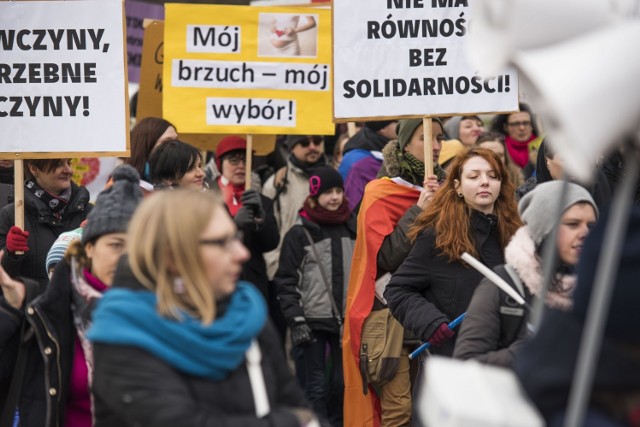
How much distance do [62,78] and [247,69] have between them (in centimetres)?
203

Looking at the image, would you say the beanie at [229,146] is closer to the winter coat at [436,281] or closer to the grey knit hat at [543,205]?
the winter coat at [436,281]

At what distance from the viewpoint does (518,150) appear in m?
11.2

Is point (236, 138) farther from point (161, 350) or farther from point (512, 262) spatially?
point (161, 350)

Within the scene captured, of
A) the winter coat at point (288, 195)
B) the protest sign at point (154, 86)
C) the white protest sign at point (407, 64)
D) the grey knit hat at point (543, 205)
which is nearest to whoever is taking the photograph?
the grey knit hat at point (543, 205)

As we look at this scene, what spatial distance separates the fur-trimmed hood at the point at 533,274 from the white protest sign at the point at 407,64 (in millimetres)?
2765

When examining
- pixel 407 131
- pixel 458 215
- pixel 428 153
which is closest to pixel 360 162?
pixel 407 131

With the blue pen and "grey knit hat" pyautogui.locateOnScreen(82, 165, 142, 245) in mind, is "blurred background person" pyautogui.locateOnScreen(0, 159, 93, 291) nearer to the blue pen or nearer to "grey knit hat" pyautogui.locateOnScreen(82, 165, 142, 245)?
the blue pen

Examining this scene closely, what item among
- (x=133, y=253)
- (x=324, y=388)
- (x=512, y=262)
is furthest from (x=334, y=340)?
(x=133, y=253)

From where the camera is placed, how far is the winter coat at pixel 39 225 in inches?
284

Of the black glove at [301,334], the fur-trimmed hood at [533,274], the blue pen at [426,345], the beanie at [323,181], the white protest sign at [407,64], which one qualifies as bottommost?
the black glove at [301,334]

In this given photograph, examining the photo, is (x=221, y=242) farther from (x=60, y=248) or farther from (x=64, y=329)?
(x=60, y=248)

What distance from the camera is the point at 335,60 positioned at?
7809mm

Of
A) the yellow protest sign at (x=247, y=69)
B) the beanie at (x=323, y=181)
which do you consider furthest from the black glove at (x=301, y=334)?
the yellow protest sign at (x=247, y=69)

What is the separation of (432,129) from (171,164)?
1.88 m
